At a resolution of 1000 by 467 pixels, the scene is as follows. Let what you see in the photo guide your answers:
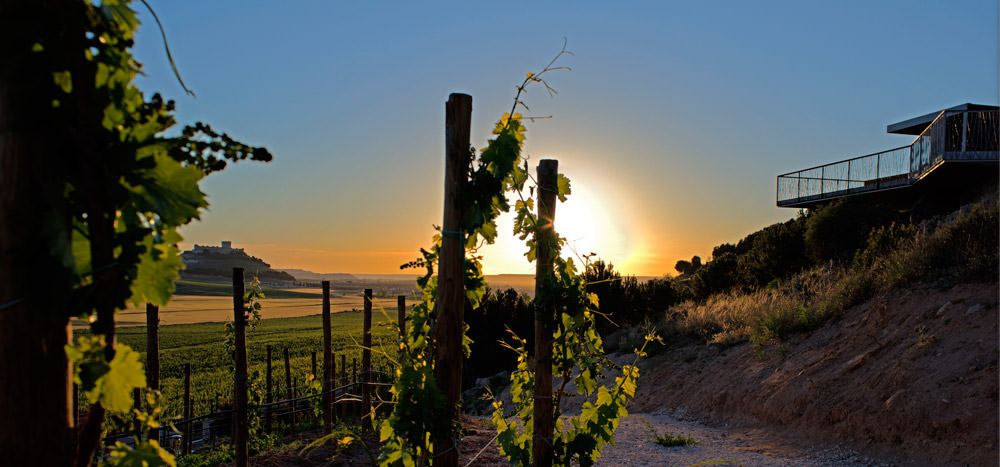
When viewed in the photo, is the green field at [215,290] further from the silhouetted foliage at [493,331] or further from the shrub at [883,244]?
the shrub at [883,244]

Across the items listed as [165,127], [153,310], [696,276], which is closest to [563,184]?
[165,127]

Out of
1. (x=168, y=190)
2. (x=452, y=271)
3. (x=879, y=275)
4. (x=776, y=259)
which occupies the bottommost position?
(x=879, y=275)

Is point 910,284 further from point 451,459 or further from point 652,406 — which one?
point 451,459

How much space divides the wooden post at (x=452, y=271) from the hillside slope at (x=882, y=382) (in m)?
5.68

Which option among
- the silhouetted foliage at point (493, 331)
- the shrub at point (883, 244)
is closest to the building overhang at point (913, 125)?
the shrub at point (883, 244)

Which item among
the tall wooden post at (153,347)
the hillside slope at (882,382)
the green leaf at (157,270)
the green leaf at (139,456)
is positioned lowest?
the hillside slope at (882,382)

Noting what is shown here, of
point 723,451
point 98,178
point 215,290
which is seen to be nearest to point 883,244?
point 723,451

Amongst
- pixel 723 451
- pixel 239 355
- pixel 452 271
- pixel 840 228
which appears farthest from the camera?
pixel 840 228

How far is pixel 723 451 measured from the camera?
6.66 m

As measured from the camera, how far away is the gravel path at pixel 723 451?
613 cm

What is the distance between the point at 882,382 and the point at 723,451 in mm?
2276

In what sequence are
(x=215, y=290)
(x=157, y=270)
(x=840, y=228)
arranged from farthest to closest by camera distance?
(x=215, y=290) → (x=840, y=228) → (x=157, y=270)

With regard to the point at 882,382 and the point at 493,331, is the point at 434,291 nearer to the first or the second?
the point at 882,382

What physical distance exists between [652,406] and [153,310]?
7.91 metres
